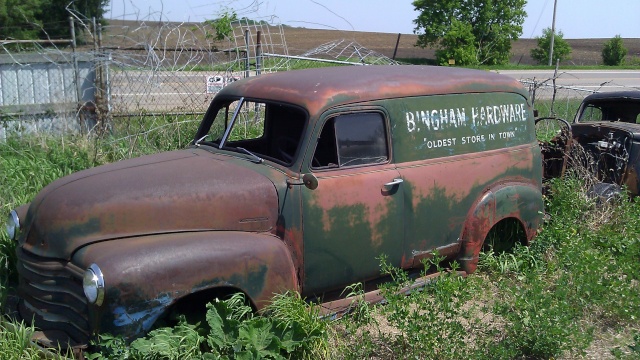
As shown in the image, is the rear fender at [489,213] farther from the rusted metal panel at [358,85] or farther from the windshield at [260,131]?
the windshield at [260,131]

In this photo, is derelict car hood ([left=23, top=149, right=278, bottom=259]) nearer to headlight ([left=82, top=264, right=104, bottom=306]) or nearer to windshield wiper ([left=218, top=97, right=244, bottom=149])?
headlight ([left=82, top=264, right=104, bottom=306])

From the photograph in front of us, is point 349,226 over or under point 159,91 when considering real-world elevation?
under

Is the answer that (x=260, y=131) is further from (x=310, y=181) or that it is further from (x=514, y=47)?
(x=514, y=47)

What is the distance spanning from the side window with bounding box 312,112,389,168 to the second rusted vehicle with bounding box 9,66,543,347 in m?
0.01

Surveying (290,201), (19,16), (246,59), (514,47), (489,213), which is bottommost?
(489,213)

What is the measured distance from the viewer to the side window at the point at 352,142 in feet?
14.6

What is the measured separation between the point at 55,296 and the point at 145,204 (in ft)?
2.47

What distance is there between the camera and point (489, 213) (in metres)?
5.08

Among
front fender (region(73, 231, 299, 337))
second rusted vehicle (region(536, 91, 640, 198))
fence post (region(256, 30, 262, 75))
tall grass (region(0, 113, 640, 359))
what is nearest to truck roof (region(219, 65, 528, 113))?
front fender (region(73, 231, 299, 337))

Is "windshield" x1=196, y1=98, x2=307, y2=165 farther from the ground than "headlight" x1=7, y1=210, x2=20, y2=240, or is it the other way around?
"windshield" x1=196, y1=98, x2=307, y2=165

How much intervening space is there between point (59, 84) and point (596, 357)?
7.85 metres

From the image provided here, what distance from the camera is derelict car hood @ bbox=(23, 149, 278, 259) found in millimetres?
3781

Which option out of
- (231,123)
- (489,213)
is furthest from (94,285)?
(489,213)

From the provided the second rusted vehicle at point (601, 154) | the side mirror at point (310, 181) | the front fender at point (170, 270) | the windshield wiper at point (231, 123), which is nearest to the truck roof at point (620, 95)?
the second rusted vehicle at point (601, 154)
